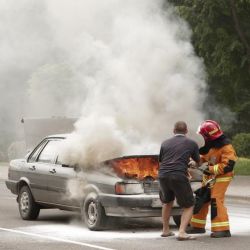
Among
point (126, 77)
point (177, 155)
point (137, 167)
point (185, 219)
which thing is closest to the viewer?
point (185, 219)

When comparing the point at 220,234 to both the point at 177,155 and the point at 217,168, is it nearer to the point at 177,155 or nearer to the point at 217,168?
the point at 217,168

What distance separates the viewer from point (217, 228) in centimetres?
1093

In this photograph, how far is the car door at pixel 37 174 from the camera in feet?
42.6

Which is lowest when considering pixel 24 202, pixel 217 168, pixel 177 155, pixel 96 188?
pixel 24 202

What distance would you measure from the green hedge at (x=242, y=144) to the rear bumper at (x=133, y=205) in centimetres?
2168

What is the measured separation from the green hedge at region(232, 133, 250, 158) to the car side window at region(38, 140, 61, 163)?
20.2 metres

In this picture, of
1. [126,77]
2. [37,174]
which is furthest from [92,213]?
[126,77]

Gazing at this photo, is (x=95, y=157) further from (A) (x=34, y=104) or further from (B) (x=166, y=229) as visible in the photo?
(A) (x=34, y=104)

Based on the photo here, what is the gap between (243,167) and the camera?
28.7m

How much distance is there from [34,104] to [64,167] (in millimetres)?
39437

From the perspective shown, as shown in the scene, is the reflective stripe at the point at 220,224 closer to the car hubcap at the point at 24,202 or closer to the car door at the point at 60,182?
the car door at the point at 60,182

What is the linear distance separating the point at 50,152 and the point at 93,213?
1.78 meters

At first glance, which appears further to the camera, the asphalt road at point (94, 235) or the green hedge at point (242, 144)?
the green hedge at point (242, 144)

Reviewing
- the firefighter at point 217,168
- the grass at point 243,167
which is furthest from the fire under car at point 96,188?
Result: the grass at point 243,167
